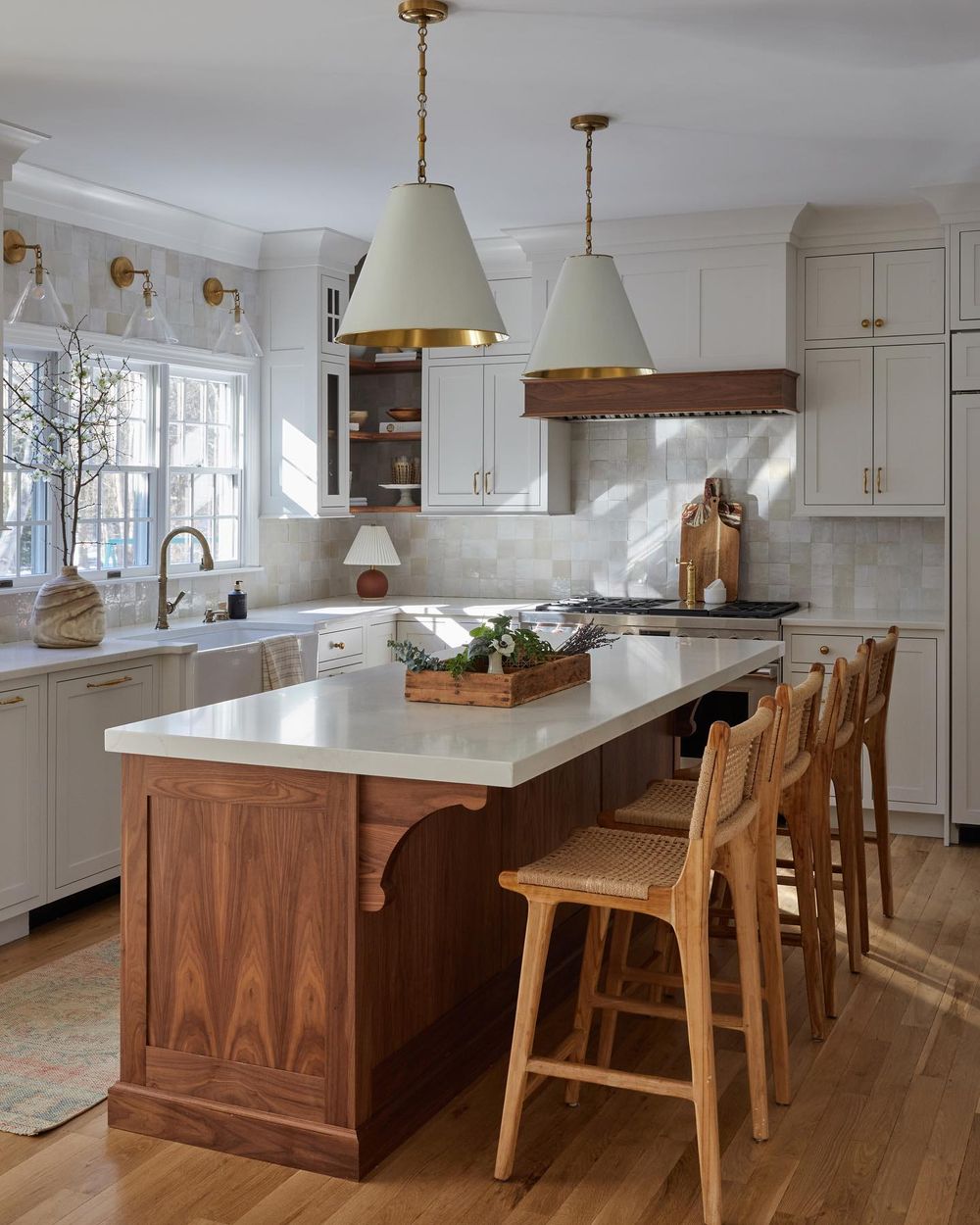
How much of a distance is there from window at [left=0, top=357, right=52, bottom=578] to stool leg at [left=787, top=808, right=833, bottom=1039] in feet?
10.6

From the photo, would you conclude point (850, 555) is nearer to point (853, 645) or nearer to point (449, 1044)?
point (853, 645)

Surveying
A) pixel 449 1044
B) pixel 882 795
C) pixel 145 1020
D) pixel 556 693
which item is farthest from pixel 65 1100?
pixel 882 795

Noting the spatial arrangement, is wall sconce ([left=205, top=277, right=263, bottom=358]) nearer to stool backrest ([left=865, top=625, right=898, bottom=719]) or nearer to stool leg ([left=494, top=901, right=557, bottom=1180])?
stool backrest ([left=865, top=625, right=898, bottom=719])

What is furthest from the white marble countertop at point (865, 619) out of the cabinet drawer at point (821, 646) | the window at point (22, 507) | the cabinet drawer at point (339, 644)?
the window at point (22, 507)

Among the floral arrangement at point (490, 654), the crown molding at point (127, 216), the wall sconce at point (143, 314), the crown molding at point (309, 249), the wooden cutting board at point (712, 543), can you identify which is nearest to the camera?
the floral arrangement at point (490, 654)

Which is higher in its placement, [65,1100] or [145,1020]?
[145,1020]

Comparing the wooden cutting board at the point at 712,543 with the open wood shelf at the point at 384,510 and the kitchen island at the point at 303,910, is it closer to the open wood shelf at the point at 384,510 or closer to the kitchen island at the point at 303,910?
the open wood shelf at the point at 384,510

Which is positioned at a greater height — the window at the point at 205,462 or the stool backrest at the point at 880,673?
the window at the point at 205,462

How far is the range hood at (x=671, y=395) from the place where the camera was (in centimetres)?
587

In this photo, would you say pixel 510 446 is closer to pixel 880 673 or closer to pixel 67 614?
pixel 67 614

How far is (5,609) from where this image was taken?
507cm

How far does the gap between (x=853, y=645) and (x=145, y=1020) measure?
3749 mm

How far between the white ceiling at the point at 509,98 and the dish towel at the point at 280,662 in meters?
1.88

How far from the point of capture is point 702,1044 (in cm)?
262
